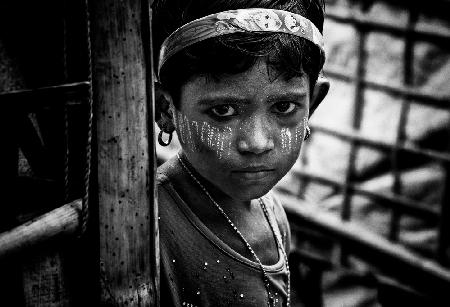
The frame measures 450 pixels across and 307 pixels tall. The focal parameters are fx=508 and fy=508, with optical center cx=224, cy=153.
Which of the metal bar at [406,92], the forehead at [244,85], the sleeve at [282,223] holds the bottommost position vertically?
the metal bar at [406,92]

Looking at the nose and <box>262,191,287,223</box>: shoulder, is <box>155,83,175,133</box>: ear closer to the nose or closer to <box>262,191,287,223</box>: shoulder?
the nose

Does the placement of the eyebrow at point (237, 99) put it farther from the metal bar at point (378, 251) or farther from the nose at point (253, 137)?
the metal bar at point (378, 251)

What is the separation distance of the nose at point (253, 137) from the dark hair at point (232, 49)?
143 mm

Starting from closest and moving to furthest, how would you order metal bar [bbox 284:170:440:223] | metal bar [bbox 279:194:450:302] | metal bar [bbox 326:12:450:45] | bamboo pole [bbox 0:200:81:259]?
bamboo pole [bbox 0:200:81:259] < metal bar [bbox 326:12:450:45] < metal bar [bbox 279:194:450:302] < metal bar [bbox 284:170:440:223]

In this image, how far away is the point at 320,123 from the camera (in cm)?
443

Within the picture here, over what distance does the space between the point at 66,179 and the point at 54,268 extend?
0.89ft

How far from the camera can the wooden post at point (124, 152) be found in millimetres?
1241

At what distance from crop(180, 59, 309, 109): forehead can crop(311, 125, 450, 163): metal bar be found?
270cm

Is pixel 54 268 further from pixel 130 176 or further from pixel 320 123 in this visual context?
pixel 320 123

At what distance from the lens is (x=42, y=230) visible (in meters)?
1.21

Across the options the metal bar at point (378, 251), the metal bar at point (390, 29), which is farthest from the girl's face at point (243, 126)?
the metal bar at point (378, 251)

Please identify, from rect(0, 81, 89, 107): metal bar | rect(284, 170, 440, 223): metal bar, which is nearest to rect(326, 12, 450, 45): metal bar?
rect(284, 170, 440, 223): metal bar

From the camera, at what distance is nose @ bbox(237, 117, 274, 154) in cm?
136

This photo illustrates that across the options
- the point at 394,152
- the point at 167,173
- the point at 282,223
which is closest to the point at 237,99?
the point at 167,173
